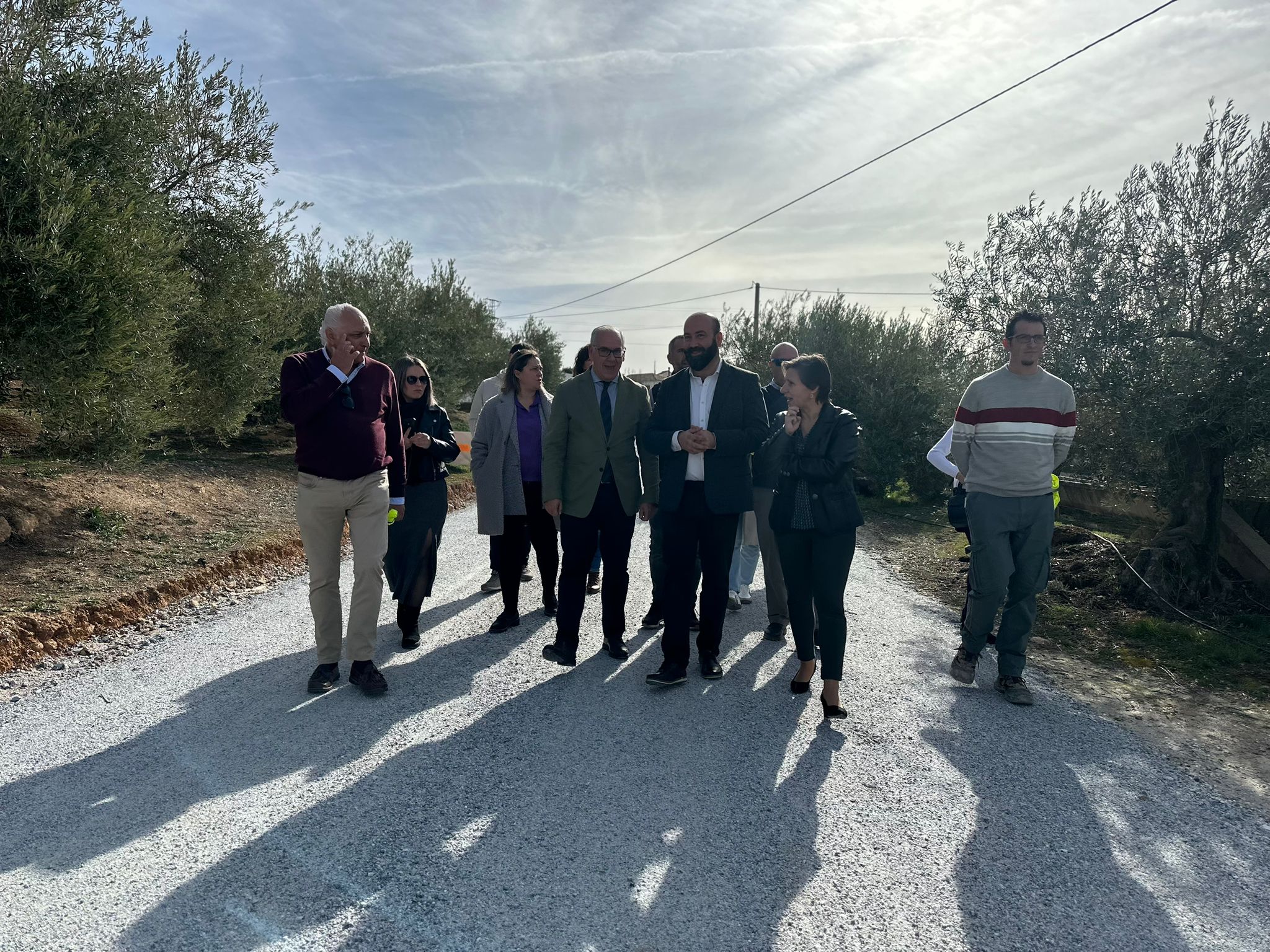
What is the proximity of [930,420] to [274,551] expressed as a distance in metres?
11.5

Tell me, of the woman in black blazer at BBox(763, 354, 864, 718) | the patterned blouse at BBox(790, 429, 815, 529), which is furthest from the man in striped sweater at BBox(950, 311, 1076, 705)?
the patterned blouse at BBox(790, 429, 815, 529)

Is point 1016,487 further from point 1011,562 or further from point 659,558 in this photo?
point 659,558

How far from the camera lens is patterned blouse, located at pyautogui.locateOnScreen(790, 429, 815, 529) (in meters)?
4.50

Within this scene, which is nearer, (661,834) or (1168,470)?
(661,834)

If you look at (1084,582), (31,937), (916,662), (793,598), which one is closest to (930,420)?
(1084,582)

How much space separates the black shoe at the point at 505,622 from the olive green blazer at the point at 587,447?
3.77ft

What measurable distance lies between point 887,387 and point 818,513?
12.3 m

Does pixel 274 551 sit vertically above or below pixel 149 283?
below

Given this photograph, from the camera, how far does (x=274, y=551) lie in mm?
8625

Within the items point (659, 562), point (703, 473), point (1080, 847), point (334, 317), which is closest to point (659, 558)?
point (659, 562)

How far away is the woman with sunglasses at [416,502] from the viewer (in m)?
5.67

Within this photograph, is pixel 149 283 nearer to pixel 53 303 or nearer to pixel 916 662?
pixel 53 303

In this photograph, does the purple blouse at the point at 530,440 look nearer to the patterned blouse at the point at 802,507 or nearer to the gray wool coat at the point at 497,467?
the gray wool coat at the point at 497,467

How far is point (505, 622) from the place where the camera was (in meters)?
5.98
